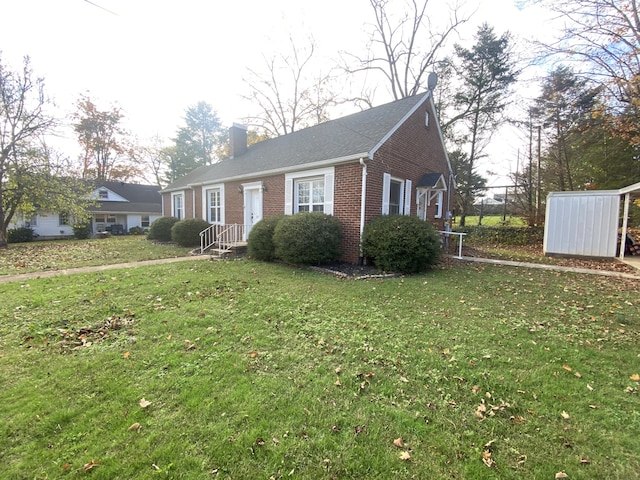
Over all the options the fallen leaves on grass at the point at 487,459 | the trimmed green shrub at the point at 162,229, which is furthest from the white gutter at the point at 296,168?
the fallen leaves on grass at the point at 487,459

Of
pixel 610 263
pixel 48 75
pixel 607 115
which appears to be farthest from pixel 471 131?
pixel 48 75

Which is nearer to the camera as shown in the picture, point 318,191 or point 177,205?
point 318,191

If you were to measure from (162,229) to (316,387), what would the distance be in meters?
16.0

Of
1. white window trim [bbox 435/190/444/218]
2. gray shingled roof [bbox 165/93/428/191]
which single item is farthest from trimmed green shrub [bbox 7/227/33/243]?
white window trim [bbox 435/190/444/218]

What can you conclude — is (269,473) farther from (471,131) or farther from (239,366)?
(471,131)

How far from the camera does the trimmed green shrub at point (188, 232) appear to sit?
13734mm

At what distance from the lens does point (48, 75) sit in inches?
597

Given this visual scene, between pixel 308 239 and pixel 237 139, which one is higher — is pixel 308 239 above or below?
below

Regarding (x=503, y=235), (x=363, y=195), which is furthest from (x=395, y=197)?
(x=503, y=235)

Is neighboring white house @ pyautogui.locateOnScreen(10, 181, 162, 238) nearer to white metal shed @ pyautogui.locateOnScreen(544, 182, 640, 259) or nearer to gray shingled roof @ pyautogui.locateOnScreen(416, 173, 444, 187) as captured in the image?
gray shingled roof @ pyautogui.locateOnScreen(416, 173, 444, 187)

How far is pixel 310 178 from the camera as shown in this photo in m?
10.0

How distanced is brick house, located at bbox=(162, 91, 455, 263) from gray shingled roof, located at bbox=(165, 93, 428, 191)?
0.16 ft

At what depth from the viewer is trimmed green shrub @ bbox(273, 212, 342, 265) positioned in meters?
8.13

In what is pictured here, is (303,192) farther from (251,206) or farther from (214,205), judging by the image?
(214,205)
